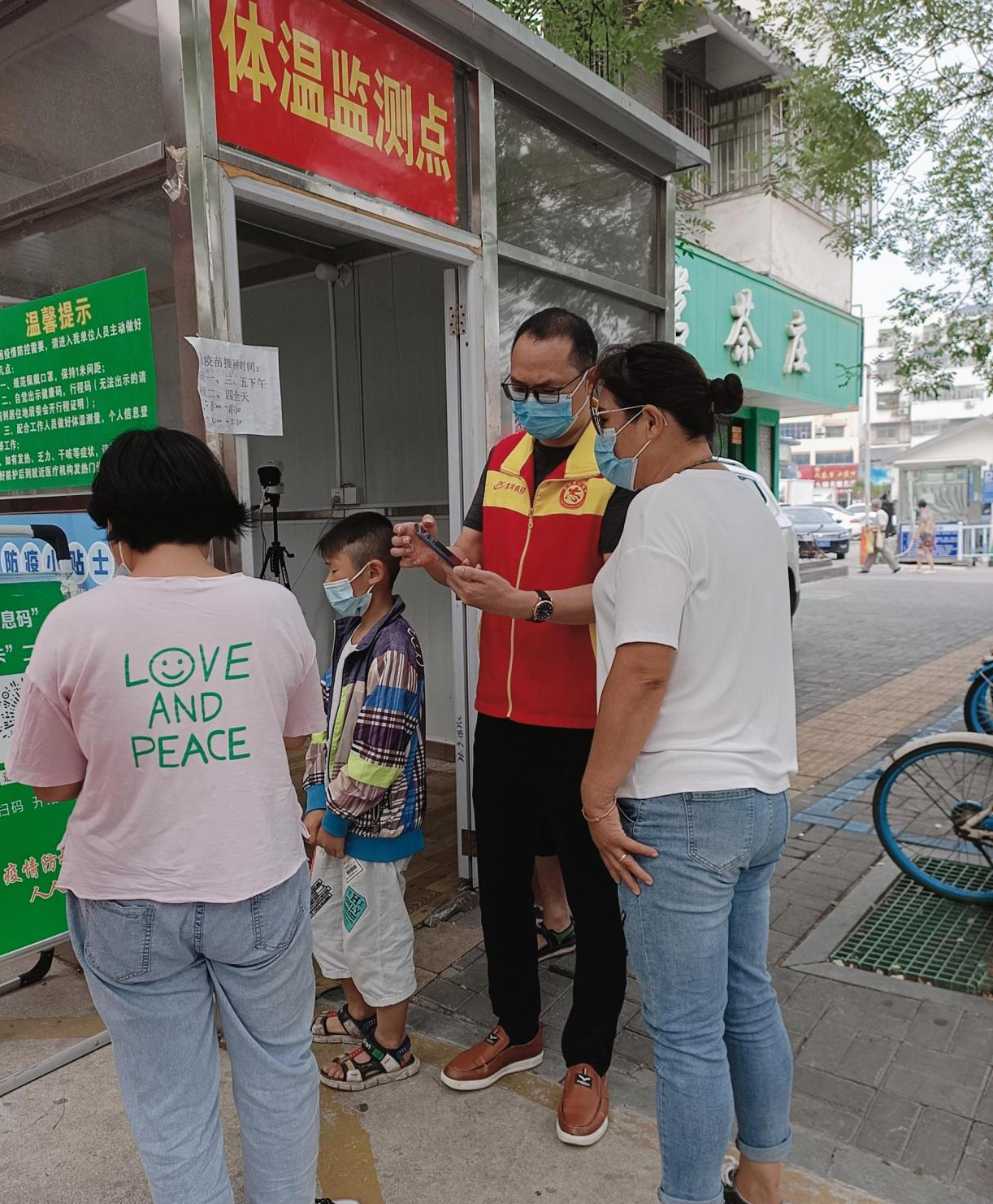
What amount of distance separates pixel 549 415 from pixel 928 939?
2.67 m

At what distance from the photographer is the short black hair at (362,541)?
2.71 meters

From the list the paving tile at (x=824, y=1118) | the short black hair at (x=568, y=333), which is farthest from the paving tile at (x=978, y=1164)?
the short black hair at (x=568, y=333)

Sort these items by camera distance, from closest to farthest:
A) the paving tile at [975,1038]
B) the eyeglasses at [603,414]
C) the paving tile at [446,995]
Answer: the eyeglasses at [603,414], the paving tile at [975,1038], the paving tile at [446,995]

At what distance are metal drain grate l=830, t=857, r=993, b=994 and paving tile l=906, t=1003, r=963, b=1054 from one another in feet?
0.64

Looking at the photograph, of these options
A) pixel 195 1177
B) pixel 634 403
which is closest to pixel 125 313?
pixel 634 403

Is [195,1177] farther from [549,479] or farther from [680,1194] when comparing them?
[549,479]

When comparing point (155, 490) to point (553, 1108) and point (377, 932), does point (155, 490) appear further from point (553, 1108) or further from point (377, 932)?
point (553, 1108)

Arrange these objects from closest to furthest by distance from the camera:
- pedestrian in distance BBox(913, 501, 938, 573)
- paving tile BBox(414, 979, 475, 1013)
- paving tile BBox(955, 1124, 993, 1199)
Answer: paving tile BBox(955, 1124, 993, 1199) < paving tile BBox(414, 979, 475, 1013) < pedestrian in distance BBox(913, 501, 938, 573)

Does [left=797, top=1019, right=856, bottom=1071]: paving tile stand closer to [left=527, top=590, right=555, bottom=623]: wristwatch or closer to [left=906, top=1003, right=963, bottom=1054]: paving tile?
[left=906, top=1003, right=963, bottom=1054]: paving tile

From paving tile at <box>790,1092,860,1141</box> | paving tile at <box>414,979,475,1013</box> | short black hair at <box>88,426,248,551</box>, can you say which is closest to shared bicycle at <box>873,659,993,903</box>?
paving tile at <box>790,1092,860,1141</box>

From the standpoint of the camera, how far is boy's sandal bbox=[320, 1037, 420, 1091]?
8.78 ft

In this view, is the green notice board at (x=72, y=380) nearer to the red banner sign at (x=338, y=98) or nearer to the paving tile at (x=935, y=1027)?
the red banner sign at (x=338, y=98)

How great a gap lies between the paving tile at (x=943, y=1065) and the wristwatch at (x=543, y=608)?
5.89 ft

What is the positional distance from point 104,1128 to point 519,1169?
1.14 meters
